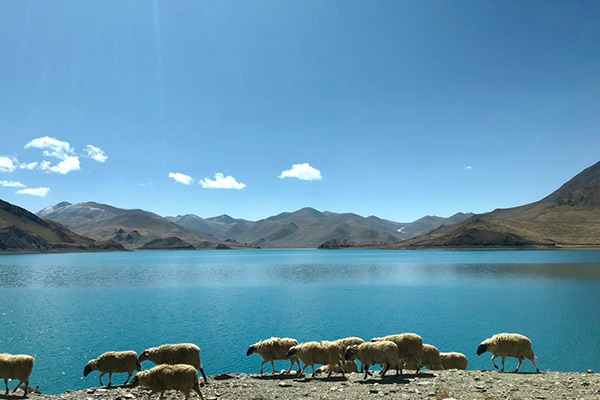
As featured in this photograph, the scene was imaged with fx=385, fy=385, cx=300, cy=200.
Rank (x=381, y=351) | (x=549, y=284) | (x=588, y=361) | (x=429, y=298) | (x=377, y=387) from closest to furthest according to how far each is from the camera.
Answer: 1. (x=377, y=387)
2. (x=381, y=351)
3. (x=588, y=361)
4. (x=429, y=298)
5. (x=549, y=284)

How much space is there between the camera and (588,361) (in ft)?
85.6

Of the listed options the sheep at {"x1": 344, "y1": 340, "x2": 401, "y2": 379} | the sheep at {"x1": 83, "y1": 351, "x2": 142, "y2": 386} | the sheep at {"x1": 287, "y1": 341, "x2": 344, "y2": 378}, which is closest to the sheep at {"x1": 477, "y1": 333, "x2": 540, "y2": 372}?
the sheep at {"x1": 344, "y1": 340, "x2": 401, "y2": 379}

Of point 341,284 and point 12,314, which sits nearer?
point 12,314

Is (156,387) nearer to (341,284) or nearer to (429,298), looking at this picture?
(429,298)

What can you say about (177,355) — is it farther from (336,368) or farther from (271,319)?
(271,319)

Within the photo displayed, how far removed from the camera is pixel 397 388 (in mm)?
15406

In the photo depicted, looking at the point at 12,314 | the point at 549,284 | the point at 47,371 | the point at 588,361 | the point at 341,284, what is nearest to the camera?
the point at 47,371

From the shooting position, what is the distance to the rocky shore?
1405 cm

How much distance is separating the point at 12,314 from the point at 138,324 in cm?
1780

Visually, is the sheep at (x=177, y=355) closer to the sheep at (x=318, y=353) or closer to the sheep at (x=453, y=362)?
the sheep at (x=318, y=353)

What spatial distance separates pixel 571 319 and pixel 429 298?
19.6 metres

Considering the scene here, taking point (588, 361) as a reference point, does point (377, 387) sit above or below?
above

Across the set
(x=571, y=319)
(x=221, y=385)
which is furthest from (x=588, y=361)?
(x=221, y=385)

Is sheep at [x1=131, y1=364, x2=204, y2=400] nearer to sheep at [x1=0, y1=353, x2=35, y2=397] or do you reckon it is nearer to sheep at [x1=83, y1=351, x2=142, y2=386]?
sheep at [x1=83, y1=351, x2=142, y2=386]
